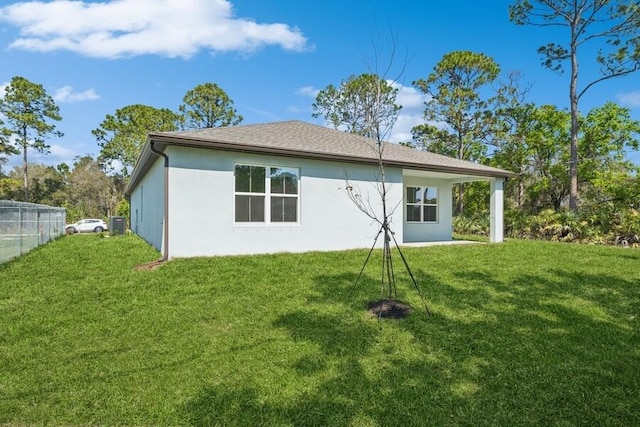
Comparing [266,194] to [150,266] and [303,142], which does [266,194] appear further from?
[150,266]

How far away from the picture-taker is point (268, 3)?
11.0 meters

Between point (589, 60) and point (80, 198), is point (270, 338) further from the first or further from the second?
point (80, 198)

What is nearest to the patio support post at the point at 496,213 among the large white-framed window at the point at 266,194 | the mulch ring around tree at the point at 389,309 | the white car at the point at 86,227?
the large white-framed window at the point at 266,194

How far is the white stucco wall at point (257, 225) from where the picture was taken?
8.10 metres

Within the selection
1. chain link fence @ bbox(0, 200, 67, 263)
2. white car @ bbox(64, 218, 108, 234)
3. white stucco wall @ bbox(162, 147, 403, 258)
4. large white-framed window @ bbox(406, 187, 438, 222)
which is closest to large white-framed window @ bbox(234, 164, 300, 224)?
white stucco wall @ bbox(162, 147, 403, 258)

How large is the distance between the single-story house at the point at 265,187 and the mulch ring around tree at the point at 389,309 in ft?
13.0

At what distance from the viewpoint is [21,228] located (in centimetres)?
991

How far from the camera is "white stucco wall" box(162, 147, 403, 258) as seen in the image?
810 centimetres

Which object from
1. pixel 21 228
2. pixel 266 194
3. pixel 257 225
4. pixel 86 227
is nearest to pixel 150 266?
pixel 257 225

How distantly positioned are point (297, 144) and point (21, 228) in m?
7.91

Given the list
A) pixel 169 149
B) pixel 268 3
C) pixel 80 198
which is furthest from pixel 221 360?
pixel 80 198

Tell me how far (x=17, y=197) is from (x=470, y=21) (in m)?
40.5

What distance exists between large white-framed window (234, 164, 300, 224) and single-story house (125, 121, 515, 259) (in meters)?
0.02

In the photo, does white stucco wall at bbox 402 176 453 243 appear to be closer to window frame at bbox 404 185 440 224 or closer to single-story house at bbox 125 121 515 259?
window frame at bbox 404 185 440 224
